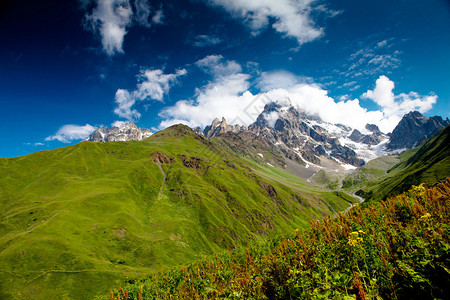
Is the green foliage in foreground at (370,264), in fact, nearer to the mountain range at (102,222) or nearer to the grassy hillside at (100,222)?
the mountain range at (102,222)

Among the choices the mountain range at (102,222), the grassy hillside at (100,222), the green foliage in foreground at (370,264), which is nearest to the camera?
the green foliage in foreground at (370,264)

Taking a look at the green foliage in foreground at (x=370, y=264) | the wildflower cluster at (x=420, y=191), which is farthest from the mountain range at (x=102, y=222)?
the green foliage in foreground at (x=370, y=264)

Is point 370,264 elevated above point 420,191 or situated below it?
below

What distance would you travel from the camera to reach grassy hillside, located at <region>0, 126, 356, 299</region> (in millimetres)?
62719

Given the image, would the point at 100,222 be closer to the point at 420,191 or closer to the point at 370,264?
the point at 370,264

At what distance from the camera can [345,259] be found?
6.46m

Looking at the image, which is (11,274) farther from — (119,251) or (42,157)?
(42,157)

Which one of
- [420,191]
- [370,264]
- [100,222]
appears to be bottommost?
[370,264]

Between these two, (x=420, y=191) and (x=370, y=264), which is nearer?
(x=370, y=264)

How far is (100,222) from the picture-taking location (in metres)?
101

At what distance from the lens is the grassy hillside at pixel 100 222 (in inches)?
2469

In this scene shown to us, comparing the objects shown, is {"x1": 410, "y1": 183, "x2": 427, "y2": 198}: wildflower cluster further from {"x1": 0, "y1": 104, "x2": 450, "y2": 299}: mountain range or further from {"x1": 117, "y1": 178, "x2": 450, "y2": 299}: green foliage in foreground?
{"x1": 0, "y1": 104, "x2": 450, "y2": 299}: mountain range

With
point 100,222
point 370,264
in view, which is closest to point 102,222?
point 100,222

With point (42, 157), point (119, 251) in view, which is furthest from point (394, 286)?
point (42, 157)
